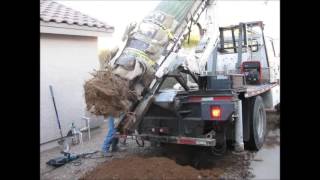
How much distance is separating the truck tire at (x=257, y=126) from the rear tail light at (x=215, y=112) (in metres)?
1.40

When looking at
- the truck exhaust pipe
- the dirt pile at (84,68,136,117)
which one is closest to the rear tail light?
the truck exhaust pipe

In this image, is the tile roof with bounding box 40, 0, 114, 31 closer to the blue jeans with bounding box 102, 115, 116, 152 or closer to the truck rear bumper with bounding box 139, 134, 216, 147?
the blue jeans with bounding box 102, 115, 116, 152

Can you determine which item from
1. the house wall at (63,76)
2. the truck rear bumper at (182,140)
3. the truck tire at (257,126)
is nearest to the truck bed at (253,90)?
the truck tire at (257,126)

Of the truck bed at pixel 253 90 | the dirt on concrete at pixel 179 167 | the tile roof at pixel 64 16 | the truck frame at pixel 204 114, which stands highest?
the tile roof at pixel 64 16

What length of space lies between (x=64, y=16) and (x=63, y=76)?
145 cm

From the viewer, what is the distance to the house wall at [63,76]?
8.19 m

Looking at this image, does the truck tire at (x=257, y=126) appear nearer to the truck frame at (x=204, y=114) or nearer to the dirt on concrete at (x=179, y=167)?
the truck frame at (x=204, y=114)

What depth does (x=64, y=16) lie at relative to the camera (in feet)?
28.9

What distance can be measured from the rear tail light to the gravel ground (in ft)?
2.85
